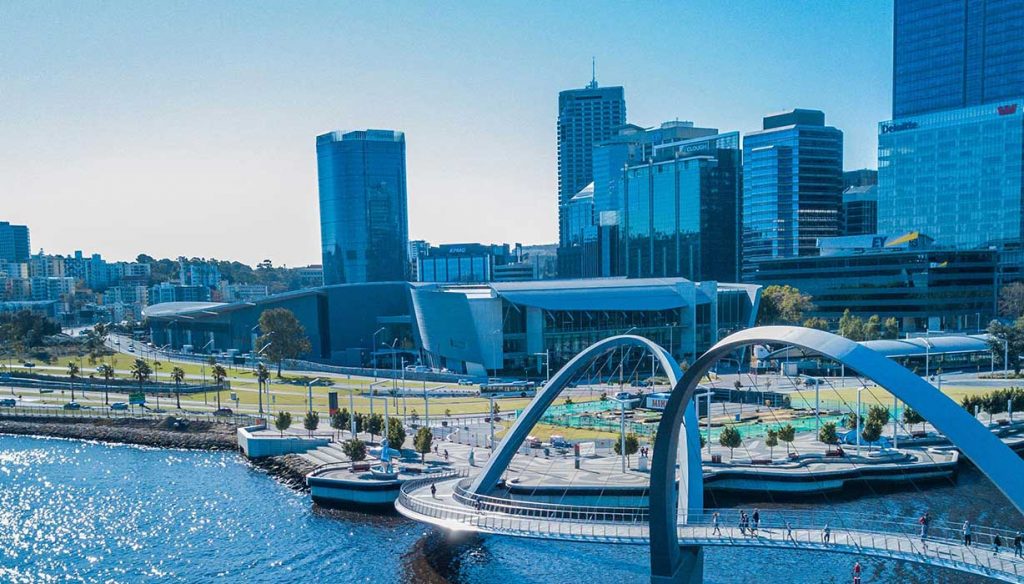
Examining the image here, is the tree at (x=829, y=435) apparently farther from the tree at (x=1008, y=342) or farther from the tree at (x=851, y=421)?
the tree at (x=1008, y=342)

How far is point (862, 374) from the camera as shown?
22734mm

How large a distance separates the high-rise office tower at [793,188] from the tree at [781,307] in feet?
153

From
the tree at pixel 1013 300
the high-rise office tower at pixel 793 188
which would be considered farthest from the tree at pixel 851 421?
the high-rise office tower at pixel 793 188

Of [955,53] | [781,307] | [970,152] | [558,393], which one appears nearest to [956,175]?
[970,152]

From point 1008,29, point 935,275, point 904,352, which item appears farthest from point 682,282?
point 1008,29

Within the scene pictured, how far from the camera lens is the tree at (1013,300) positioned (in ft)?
365

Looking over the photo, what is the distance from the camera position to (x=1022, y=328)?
88375 mm

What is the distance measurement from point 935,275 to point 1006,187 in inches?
1084

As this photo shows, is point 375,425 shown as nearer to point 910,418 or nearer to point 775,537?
point 775,537

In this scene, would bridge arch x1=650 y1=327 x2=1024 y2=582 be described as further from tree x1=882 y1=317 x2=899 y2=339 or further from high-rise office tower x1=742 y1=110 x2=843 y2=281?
high-rise office tower x1=742 y1=110 x2=843 y2=281

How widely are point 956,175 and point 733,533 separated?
129350 mm

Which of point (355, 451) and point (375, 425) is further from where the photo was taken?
point (375, 425)

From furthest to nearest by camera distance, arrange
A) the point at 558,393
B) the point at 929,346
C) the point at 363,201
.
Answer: the point at 363,201 → the point at 929,346 → the point at 558,393

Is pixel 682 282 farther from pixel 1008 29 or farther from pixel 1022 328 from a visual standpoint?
pixel 1008 29
